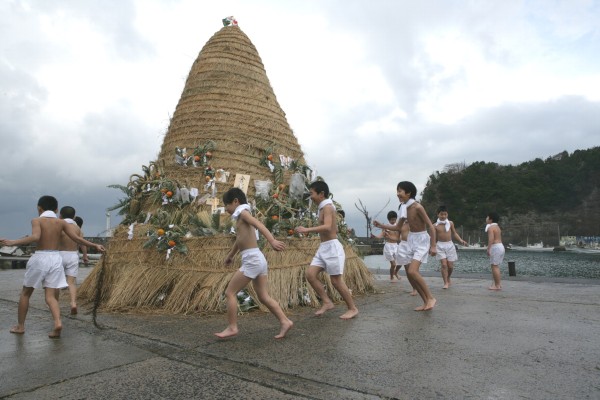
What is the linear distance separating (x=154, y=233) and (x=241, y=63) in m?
3.84

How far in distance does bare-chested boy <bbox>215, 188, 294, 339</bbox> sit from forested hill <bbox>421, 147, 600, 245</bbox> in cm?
11036

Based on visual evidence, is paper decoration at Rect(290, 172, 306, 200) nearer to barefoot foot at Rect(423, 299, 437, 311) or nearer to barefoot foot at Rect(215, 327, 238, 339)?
barefoot foot at Rect(423, 299, 437, 311)

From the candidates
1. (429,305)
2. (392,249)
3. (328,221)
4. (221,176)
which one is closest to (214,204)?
(221,176)

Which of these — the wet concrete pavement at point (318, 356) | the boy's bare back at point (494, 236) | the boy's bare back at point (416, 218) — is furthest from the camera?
the boy's bare back at point (494, 236)

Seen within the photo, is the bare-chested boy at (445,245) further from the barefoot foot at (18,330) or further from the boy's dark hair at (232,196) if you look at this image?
the barefoot foot at (18,330)

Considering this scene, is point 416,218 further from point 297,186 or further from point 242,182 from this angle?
point 242,182

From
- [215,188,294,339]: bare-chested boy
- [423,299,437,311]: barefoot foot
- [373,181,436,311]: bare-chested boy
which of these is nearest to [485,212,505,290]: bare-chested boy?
[373,181,436,311]: bare-chested boy

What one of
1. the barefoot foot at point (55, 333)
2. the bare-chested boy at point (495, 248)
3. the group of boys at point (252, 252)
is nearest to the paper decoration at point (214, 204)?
the group of boys at point (252, 252)

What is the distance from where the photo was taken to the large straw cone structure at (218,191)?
5484mm

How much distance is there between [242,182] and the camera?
22.4 feet

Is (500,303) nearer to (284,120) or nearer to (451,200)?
(284,120)

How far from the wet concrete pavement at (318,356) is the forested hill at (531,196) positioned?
358ft

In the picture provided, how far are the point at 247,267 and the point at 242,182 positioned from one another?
9.71 ft

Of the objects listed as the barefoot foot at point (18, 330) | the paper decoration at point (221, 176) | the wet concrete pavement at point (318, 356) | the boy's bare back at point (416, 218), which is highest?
the paper decoration at point (221, 176)
